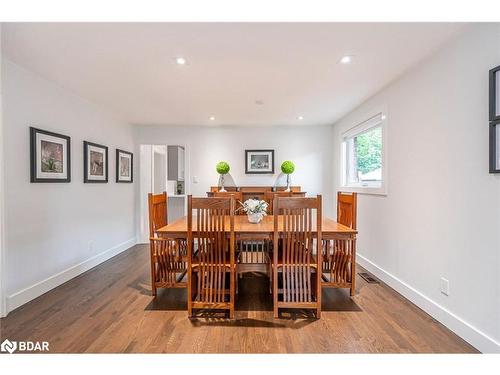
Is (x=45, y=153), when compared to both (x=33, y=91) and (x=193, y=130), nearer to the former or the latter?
(x=33, y=91)

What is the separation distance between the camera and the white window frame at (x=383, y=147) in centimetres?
288

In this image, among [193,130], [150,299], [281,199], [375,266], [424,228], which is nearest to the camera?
[281,199]

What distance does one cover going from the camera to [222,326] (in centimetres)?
196

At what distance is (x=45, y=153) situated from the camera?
2555 mm

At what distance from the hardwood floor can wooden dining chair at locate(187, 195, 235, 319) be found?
0.16 m

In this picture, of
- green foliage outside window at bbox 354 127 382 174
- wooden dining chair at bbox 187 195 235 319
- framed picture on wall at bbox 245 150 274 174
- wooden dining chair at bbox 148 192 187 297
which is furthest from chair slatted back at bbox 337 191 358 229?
framed picture on wall at bbox 245 150 274 174

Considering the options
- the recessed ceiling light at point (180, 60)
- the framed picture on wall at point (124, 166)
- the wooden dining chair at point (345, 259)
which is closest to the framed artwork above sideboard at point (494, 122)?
the wooden dining chair at point (345, 259)

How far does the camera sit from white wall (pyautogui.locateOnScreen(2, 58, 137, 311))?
7.33ft

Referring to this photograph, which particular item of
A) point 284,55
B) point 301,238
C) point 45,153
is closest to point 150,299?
point 301,238

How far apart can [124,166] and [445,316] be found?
450 cm

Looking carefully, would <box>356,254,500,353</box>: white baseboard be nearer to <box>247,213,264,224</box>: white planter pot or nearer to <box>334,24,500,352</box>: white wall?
<box>334,24,500,352</box>: white wall

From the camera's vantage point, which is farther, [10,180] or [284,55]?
[10,180]

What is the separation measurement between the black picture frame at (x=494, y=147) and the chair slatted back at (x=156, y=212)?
2.70 meters

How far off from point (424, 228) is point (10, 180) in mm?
3724
